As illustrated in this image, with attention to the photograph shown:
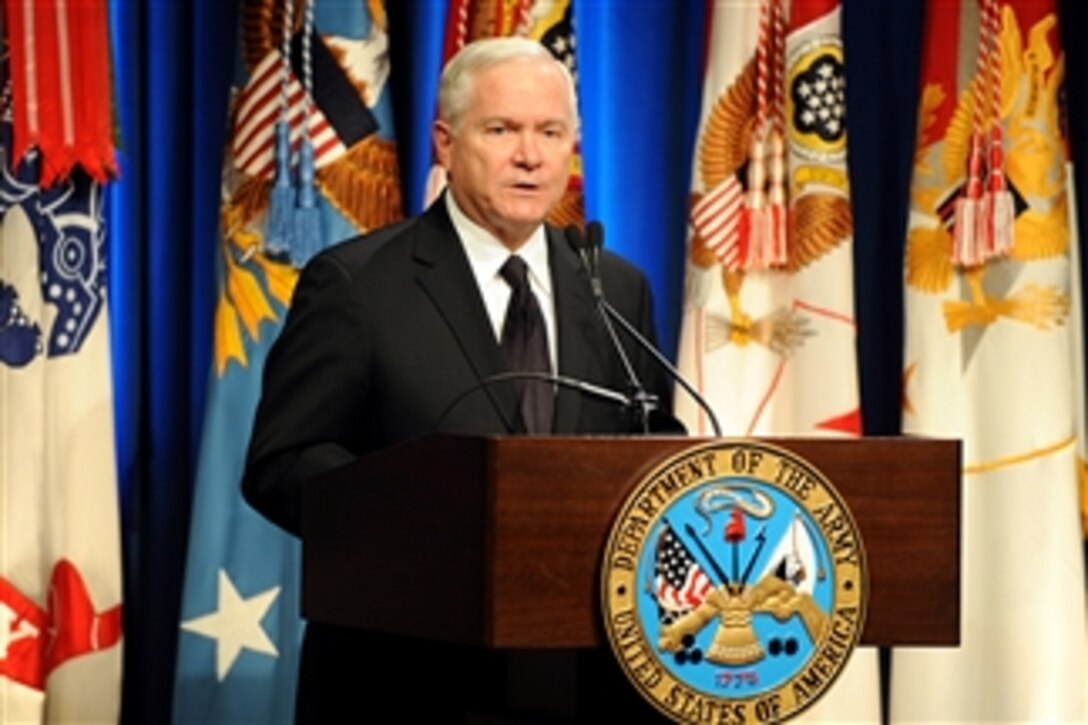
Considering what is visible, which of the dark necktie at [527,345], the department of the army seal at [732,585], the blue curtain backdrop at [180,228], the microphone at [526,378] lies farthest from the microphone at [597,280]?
the blue curtain backdrop at [180,228]

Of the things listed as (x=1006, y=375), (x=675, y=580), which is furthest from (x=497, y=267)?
(x=1006, y=375)

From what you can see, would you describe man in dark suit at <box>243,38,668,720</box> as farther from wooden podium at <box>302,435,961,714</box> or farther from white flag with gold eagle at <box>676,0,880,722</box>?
white flag with gold eagle at <box>676,0,880,722</box>

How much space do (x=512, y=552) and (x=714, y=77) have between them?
2329 mm

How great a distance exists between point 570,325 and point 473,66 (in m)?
0.36

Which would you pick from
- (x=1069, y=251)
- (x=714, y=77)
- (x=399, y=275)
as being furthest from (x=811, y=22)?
(x=399, y=275)

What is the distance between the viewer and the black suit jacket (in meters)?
2.56

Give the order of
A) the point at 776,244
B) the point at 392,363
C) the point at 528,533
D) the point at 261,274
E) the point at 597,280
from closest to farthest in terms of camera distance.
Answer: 1. the point at 528,533
2. the point at 597,280
3. the point at 392,363
4. the point at 261,274
5. the point at 776,244

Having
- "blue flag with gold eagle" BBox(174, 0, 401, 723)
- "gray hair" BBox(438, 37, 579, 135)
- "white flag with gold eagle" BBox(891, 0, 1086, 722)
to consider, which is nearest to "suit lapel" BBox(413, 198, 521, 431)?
"gray hair" BBox(438, 37, 579, 135)

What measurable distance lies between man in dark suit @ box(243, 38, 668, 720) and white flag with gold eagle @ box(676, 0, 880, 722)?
4.40ft

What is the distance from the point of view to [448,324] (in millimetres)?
2625

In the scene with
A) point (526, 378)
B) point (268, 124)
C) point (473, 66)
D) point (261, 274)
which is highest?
point (268, 124)

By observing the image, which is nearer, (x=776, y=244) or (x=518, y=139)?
(x=518, y=139)

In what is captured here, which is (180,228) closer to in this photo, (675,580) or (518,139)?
(518,139)

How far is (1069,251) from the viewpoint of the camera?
4.05m
